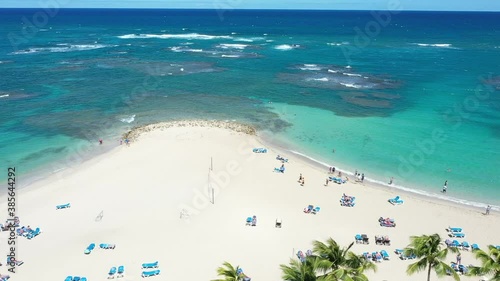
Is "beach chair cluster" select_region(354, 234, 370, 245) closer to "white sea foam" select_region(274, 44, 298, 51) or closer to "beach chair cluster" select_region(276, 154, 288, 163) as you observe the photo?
"beach chair cluster" select_region(276, 154, 288, 163)

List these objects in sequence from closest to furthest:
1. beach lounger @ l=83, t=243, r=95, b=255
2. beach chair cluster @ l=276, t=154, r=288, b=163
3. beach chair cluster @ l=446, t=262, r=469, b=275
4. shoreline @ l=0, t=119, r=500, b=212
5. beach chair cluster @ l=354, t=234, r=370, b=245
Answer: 1. beach chair cluster @ l=446, t=262, r=469, b=275
2. beach lounger @ l=83, t=243, r=95, b=255
3. beach chair cluster @ l=354, t=234, r=370, b=245
4. shoreline @ l=0, t=119, r=500, b=212
5. beach chair cluster @ l=276, t=154, r=288, b=163

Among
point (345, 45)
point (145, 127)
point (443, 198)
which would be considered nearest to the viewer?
point (443, 198)

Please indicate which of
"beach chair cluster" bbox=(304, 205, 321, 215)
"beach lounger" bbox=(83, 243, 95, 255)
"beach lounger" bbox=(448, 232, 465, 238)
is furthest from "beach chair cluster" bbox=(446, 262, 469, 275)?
"beach lounger" bbox=(83, 243, 95, 255)

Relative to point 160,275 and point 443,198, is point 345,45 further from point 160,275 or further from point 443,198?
point 160,275

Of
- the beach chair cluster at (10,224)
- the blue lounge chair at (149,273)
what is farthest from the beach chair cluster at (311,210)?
the beach chair cluster at (10,224)

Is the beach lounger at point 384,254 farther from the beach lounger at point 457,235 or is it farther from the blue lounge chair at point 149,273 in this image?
the blue lounge chair at point 149,273

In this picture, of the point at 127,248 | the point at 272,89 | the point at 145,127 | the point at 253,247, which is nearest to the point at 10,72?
the point at 145,127

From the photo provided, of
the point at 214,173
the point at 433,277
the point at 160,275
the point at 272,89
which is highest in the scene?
the point at 272,89
